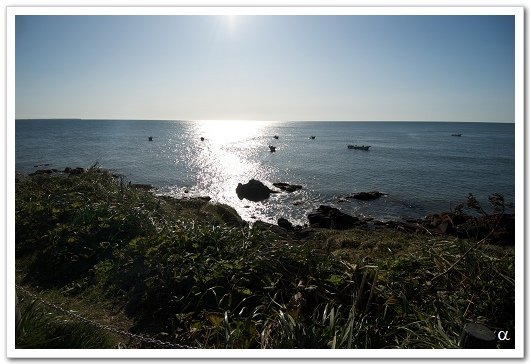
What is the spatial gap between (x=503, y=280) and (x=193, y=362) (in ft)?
12.1

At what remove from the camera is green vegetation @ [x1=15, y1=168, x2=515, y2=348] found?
349cm

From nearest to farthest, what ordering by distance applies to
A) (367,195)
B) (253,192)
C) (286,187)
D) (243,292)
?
1. (243,292)
2. (367,195)
3. (253,192)
4. (286,187)

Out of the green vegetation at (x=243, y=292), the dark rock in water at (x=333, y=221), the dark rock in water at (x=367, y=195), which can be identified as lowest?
the dark rock in water at (x=333, y=221)

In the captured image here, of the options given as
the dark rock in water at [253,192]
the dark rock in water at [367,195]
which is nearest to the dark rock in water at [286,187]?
the dark rock in water at [253,192]

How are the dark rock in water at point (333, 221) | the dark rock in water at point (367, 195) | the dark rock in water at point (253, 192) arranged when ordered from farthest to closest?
the dark rock in water at point (253, 192) → the dark rock in water at point (367, 195) → the dark rock in water at point (333, 221)

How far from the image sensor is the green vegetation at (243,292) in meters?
3.49

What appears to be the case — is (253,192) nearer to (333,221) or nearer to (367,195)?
(367,195)

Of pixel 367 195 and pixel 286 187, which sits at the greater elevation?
pixel 286 187

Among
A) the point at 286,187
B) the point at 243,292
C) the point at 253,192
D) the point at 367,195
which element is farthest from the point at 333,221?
the point at 243,292

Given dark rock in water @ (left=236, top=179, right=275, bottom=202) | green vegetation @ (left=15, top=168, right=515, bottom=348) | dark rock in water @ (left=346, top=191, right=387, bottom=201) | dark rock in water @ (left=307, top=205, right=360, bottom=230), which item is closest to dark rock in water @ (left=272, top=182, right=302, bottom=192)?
dark rock in water @ (left=236, top=179, right=275, bottom=202)

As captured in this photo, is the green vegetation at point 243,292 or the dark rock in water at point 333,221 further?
the dark rock in water at point 333,221

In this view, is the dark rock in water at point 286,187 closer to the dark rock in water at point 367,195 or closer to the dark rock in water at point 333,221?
the dark rock in water at point 367,195

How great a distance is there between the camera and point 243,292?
4.15 metres

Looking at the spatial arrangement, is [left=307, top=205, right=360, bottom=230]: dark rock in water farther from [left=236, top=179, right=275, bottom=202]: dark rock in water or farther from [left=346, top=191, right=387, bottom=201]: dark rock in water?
[left=236, top=179, right=275, bottom=202]: dark rock in water
